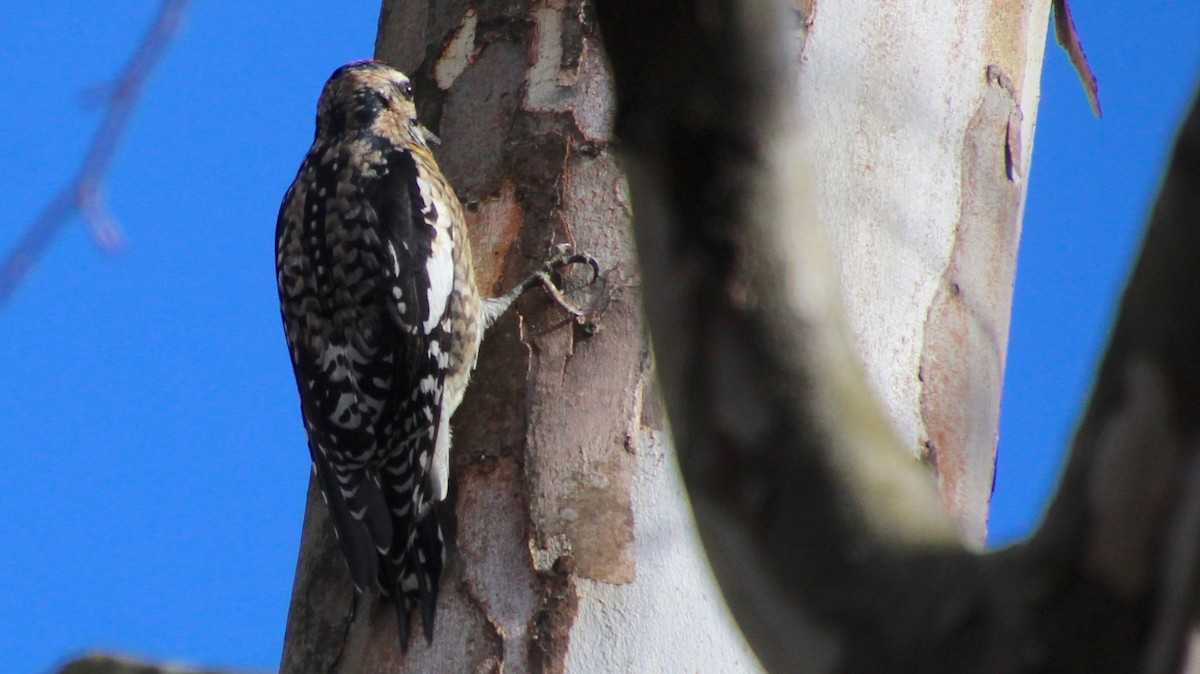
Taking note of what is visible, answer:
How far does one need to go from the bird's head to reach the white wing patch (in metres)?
0.20

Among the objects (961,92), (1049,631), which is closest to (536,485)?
(961,92)

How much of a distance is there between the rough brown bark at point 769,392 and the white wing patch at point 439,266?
2.09 metres

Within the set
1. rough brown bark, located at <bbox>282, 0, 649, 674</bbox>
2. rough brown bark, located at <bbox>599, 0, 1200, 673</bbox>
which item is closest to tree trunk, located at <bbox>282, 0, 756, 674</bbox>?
rough brown bark, located at <bbox>282, 0, 649, 674</bbox>

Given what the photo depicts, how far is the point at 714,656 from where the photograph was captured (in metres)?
2.12

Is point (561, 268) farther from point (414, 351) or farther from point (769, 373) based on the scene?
point (769, 373)

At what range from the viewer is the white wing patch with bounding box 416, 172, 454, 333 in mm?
3207

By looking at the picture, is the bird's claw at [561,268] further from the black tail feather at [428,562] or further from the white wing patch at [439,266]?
the white wing patch at [439,266]

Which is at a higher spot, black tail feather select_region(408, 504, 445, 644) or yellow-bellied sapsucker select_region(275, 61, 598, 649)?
yellow-bellied sapsucker select_region(275, 61, 598, 649)

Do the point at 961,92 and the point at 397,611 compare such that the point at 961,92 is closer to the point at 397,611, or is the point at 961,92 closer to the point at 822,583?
the point at 397,611

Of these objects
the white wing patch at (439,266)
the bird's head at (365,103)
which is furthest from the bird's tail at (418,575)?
the bird's head at (365,103)

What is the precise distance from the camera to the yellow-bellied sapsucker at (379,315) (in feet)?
8.96

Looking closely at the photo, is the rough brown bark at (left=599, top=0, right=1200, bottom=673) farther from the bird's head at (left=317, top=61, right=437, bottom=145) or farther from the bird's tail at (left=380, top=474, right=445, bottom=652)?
the bird's head at (left=317, top=61, right=437, bottom=145)

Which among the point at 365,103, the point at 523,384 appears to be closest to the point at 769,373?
the point at 523,384

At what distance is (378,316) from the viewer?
10.7 ft
